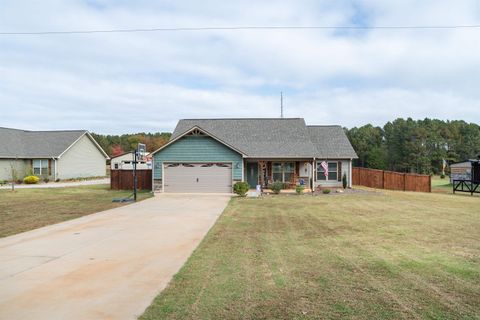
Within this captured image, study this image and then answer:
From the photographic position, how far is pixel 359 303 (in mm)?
4988

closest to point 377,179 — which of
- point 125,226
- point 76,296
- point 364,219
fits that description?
point 364,219

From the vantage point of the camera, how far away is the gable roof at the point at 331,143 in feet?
95.1

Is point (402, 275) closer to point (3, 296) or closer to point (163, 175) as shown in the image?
point (3, 296)

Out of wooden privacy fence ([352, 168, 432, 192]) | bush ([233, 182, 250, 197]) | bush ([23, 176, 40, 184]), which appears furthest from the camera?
bush ([23, 176, 40, 184])

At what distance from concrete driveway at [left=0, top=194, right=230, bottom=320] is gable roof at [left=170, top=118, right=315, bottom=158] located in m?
14.2

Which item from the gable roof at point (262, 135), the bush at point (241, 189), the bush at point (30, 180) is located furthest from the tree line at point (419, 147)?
the bush at point (241, 189)

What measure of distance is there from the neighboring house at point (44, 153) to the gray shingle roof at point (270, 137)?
14.2 meters

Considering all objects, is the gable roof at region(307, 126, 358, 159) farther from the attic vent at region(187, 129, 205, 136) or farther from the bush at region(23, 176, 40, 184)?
the bush at region(23, 176, 40, 184)

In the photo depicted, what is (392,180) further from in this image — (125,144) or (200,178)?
(125,144)

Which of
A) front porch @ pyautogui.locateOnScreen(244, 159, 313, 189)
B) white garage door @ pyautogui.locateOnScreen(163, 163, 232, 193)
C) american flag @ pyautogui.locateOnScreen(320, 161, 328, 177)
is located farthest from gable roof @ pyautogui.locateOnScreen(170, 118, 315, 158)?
american flag @ pyautogui.locateOnScreen(320, 161, 328, 177)

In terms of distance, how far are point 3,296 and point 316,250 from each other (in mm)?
5775

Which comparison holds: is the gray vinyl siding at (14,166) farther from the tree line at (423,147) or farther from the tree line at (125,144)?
the tree line at (423,147)

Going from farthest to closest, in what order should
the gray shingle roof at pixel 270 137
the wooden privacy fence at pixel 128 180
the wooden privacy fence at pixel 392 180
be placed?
the wooden privacy fence at pixel 128 180, the wooden privacy fence at pixel 392 180, the gray shingle roof at pixel 270 137

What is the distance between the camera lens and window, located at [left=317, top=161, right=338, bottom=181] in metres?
29.3
